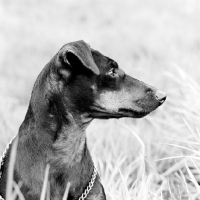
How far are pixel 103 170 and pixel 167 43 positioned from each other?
431 cm

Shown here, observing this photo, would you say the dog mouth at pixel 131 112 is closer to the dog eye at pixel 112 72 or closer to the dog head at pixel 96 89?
the dog head at pixel 96 89

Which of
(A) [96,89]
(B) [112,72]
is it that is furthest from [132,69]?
(A) [96,89]

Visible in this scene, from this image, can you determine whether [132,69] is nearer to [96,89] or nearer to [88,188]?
[96,89]

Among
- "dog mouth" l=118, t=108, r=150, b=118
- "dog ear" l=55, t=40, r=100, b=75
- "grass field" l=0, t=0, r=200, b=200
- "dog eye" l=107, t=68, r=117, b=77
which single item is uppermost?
"dog ear" l=55, t=40, r=100, b=75

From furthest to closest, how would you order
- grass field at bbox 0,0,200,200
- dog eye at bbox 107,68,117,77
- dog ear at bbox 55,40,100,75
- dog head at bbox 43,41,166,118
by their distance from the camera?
grass field at bbox 0,0,200,200
dog eye at bbox 107,68,117,77
dog head at bbox 43,41,166,118
dog ear at bbox 55,40,100,75

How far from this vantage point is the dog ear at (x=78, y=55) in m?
2.53

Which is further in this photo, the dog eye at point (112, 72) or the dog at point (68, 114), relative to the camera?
the dog eye at point (112, 72)

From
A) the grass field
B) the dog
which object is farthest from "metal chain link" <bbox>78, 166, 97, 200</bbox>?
the grass field

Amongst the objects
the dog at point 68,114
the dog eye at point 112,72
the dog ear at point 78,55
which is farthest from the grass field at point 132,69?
the dog ear at point 78,55

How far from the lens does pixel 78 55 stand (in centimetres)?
252

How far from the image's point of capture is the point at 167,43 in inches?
306

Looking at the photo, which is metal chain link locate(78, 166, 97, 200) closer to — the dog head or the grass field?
the grass field

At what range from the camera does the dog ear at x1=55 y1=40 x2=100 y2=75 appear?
2525mm

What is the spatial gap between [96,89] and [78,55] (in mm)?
302
